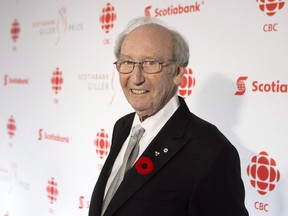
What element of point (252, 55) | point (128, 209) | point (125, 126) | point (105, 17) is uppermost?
point (105, 17)

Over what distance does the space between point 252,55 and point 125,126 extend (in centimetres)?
60

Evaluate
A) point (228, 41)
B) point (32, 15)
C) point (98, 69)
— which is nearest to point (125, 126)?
point (228, 41)

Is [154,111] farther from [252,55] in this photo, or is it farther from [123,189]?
[252,55]

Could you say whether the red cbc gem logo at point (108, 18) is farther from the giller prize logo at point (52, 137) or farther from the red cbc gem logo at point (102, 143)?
the giller prize logo at point (52, 137)

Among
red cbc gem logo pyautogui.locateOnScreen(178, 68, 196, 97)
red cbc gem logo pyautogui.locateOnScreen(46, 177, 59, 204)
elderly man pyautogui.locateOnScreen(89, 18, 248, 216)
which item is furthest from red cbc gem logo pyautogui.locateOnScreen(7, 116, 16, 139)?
elderly man pyautogui.locateOnScreen(89, 18, 248, 216)

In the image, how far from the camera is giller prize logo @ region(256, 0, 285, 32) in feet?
4.35

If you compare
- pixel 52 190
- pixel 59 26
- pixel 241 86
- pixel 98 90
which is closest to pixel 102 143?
pixel 98 90

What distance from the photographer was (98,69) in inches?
80.6

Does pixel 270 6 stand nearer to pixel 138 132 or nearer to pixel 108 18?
pixel 138 132

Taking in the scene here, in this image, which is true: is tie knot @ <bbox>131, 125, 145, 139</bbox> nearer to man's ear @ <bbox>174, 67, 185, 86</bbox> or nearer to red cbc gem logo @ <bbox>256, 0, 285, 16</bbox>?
man's ear @ <bbox>174, 67, 185, 86</bbox>

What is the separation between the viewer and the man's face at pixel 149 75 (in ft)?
3.11

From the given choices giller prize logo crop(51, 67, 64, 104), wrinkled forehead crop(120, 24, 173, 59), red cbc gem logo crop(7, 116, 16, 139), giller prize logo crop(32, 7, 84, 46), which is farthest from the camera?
red cbc gem logo crop(7, 116, 16, 139)

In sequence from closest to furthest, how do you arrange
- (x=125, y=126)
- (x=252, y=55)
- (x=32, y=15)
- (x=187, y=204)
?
(x=187, y=204), (x=125, y=126), (x=252, y=55), (x=32, y=15)

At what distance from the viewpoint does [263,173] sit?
1.39 m
